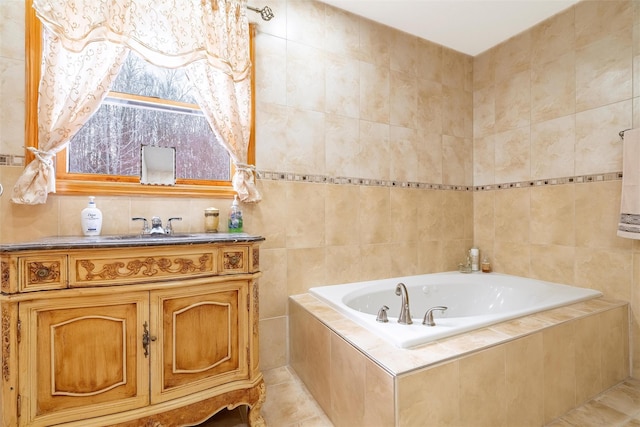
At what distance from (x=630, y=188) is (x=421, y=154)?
50.3 inches

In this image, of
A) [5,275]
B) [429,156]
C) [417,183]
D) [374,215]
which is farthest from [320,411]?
[429,156]

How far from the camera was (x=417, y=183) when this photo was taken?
98.0 inches

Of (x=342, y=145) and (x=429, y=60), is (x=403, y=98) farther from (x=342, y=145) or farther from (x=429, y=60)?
(x=342, y=145)

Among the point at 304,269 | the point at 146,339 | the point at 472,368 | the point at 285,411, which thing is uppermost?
the point at 304,269

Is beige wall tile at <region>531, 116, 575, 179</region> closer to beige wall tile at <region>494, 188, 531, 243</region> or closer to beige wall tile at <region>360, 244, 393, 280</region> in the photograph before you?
beige wall tile at <region>494, 188, 531, 243</region>

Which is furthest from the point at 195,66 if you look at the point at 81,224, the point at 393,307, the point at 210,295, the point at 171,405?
the point at 393,307

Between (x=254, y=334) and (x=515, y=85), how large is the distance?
8.88ft

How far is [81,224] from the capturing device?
1.50 meters

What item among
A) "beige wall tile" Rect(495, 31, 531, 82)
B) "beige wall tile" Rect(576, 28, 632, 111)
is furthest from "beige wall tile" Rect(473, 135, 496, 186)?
"beige wall tile" Rect(576, 28, 632, 111)

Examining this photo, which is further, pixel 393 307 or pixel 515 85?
pixel 515 85

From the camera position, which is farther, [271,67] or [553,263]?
[553,263]

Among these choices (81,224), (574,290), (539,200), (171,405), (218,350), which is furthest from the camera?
(539,200)

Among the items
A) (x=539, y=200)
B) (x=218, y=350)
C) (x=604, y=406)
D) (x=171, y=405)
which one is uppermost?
(x=539, y=200)

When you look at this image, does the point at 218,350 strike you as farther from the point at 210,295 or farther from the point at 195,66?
the point at 195,66
